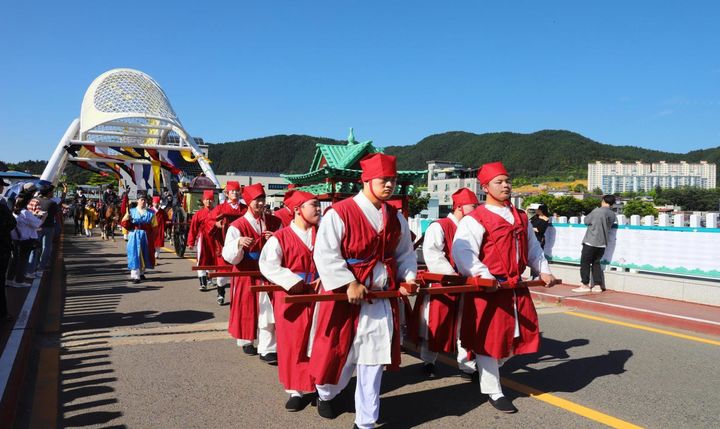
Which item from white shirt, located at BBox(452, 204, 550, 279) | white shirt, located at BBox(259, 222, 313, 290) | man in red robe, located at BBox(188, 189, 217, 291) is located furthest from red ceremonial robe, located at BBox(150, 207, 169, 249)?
white shirt, located at BBox(452, 204, 550, 279)

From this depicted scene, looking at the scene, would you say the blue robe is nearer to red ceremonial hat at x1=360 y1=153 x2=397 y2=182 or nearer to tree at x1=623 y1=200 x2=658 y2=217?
red ceremonial hat at x1=360 y1=153 x2=397 y2=182

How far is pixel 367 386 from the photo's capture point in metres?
3.44

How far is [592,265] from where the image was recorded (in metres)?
9.49

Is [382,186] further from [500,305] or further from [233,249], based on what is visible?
[233,249]

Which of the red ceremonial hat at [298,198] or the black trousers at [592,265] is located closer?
the red ceremonial hat at [298,198]

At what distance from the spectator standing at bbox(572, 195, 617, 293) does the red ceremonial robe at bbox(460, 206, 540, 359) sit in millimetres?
5676

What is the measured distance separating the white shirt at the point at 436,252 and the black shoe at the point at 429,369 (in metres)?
0.89

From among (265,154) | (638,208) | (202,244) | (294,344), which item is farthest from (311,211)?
(265,154)

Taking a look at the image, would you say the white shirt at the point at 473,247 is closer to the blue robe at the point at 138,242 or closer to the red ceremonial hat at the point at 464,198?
the red ceremonial hat at the point at 464,198

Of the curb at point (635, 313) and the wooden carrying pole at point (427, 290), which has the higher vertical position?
the wooden carrying pole at point (427, 290)

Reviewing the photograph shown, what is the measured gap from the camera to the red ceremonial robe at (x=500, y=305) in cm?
402

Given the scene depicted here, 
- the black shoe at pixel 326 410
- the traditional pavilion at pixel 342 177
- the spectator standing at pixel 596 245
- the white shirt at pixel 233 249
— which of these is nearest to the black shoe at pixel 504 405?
the black shoe at pixel 326 410

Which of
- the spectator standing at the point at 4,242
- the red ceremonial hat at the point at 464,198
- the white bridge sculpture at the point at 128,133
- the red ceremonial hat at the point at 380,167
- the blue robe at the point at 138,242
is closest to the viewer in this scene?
the red ceremonial hat at the point at 380,167

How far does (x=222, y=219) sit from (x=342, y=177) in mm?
5176
